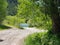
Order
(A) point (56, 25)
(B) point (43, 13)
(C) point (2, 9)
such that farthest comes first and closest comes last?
(C) point (2, 9) → (A) point (56, 25) → (B) point (43, 13)

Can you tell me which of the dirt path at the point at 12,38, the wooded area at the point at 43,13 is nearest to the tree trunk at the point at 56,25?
the wooded area at the point at 43,13

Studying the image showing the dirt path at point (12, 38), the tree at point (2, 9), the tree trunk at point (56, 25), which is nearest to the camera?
the tree trunk at point (56, 25)

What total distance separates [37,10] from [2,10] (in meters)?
23.7

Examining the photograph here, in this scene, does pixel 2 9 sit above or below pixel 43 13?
below

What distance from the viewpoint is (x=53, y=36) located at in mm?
11938

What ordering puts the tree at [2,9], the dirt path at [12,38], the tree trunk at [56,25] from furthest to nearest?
the tree at [2,9] → the dirt path at [12,38] → the tree trunk at [56,25]

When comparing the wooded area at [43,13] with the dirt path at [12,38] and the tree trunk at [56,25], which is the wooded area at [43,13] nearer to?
the tree trunk at [56,25]

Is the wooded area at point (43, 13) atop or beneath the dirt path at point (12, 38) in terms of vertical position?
atop

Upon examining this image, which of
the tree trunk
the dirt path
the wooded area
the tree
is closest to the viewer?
the wooded area

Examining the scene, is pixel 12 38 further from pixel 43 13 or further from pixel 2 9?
pixel 2 9

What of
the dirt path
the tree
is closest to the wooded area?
the dirt path

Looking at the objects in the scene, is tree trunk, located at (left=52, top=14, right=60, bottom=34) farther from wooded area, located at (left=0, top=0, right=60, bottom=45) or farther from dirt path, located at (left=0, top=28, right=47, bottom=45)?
dirt path, located at (left=0, top=28, right=47, bottom=45)

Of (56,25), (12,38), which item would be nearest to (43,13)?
(56,25)

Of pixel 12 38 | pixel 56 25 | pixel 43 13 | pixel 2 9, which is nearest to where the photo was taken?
pixel 43 13
